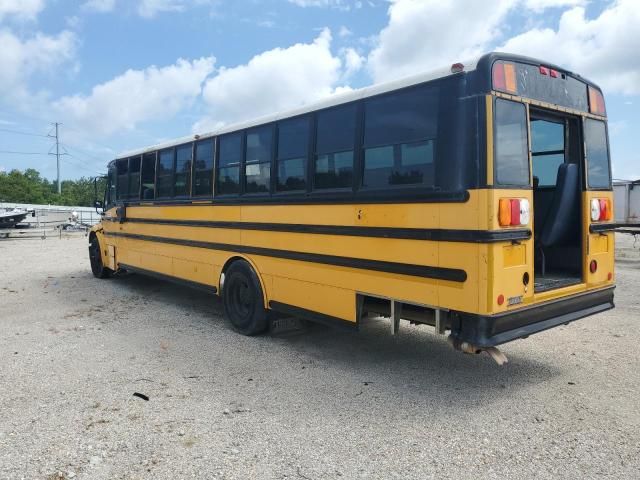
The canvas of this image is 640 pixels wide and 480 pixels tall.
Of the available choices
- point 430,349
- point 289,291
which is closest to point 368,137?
point 289,291

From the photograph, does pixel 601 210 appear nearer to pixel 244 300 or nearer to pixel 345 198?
pixel 345 198

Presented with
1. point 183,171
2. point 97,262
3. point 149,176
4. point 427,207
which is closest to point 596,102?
point 427,207

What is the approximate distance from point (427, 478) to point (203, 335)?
12.7ft

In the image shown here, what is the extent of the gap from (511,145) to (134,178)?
7.06 meters

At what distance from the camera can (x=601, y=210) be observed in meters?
5.01

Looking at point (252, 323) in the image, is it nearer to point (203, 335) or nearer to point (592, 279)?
point (203, 335)

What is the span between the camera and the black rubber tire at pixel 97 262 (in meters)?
11.1

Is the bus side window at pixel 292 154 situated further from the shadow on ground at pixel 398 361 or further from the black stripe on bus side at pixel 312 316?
the shadow on ground at pixel 398 361

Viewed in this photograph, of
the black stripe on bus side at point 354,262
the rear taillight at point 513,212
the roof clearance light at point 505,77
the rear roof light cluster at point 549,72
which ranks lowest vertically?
the black stripe on bus side at point 354,262

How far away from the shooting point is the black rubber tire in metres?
11.1

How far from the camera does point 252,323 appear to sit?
6.14m

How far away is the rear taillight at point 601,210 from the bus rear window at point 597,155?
0.15 meters

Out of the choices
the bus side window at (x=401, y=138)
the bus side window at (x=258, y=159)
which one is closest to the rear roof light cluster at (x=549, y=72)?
the bus side window at (x=401, y=138)

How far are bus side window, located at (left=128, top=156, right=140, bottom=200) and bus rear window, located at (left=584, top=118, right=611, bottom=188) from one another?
703 cm
